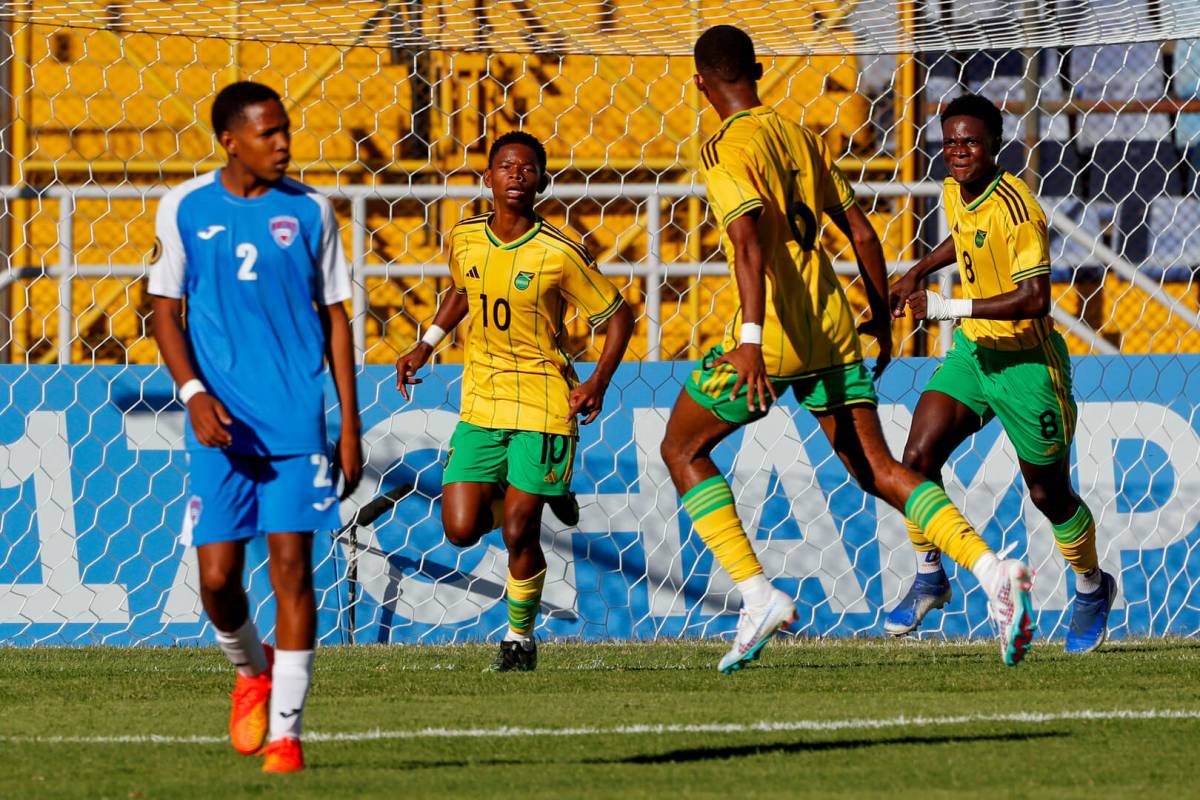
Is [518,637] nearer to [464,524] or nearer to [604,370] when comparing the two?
[464,524]

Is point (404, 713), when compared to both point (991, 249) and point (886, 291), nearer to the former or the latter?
point (886, 291)

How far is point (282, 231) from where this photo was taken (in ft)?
13.7

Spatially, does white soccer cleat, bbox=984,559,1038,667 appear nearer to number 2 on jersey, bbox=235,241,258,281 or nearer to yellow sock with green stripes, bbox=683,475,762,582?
yellow sock with green stripes, bbox=683,475,762,582

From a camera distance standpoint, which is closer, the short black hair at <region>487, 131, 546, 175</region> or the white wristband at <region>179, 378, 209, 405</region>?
the white wristband at <region>179, 378, 209, 405</region>

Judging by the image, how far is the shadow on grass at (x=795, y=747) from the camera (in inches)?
173

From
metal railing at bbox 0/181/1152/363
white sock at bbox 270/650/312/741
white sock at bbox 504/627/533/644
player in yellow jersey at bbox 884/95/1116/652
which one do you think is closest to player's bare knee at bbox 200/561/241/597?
white sock at bbox 270/650/312/741

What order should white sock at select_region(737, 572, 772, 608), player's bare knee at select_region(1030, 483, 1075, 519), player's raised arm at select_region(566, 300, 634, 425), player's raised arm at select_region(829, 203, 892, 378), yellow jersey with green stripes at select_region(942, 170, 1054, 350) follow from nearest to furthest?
white sock at select_region(737, 572, 772, 608) < player's raised arm at select_region(829, 203, 892, 378) < player's raised arm at select_region(566, 300, 634, 425) < yellow jersey with green stripes at select_region(942, 170, 1054, 350) < player's bare knee at select_region(1030, 483, 1075, 519)

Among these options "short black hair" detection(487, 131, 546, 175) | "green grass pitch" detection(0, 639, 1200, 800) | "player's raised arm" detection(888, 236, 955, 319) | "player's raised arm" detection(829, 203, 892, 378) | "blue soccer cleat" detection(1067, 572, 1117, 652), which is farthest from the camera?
"blue soccer cleat" detection(1067, 572, 1117, 652)

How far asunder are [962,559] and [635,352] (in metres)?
4.86

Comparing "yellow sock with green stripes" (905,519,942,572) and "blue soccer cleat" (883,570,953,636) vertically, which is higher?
"yellow sock with green stripes" (905,519,942,572)

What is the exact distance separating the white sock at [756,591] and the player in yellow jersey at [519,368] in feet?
5.30

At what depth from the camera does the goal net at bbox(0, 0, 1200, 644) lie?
26.0 feet

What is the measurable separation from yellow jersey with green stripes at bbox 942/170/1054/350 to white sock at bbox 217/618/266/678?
318 cm

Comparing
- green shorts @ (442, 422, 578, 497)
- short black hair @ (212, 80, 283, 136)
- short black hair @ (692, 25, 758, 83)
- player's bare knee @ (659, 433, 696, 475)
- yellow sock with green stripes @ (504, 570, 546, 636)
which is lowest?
yellow sock with green stripes @ (504, 570, 546, 636)
